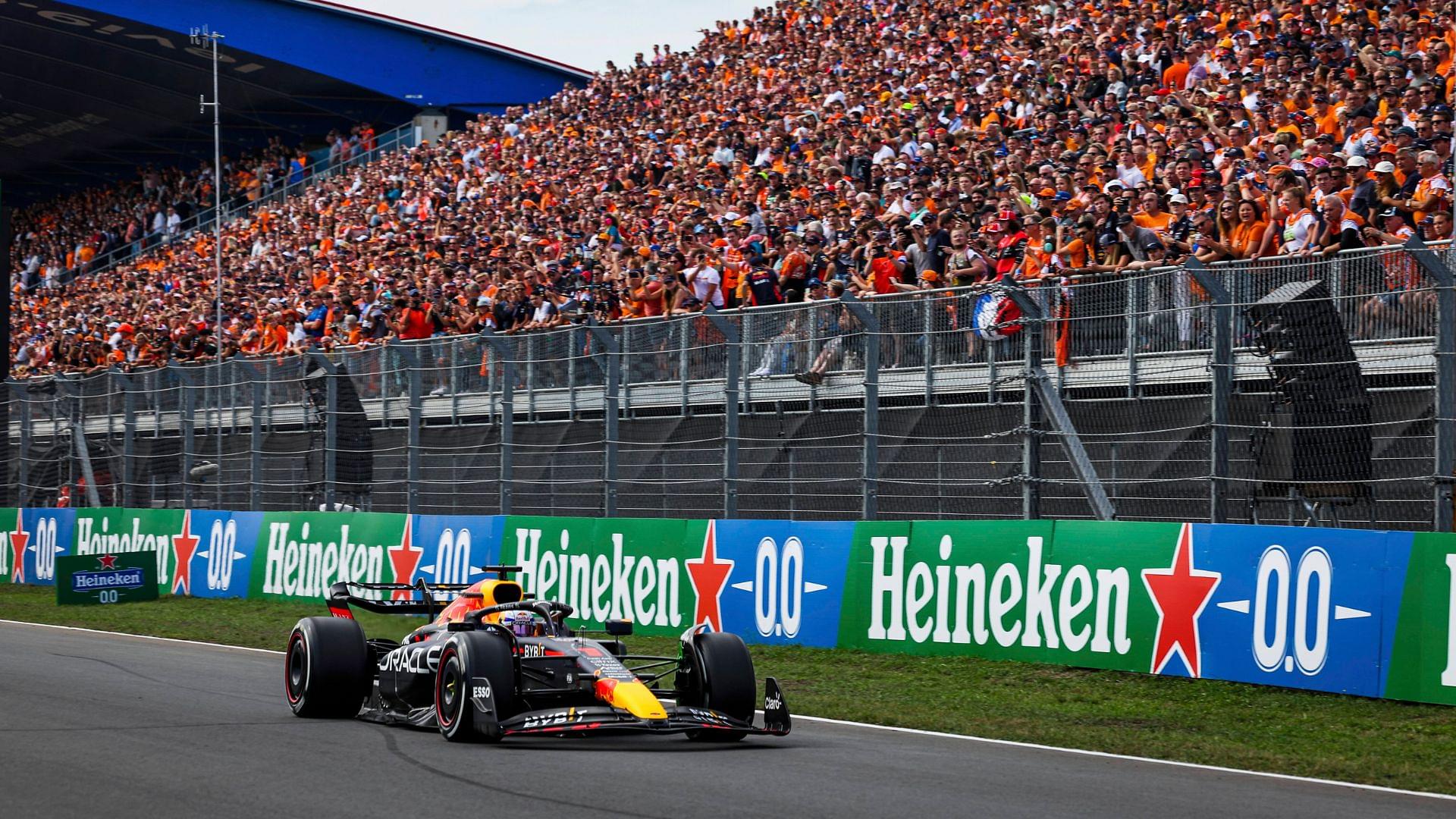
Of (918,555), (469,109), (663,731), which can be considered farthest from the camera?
(469,109)

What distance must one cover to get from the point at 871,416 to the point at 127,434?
1378 cm

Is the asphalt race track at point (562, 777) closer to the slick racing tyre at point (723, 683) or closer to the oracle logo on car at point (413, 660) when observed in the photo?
the slick racing tyre at point (723, 683)

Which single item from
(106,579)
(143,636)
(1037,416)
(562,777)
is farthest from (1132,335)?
(106,579)

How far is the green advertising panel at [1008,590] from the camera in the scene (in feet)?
42.1

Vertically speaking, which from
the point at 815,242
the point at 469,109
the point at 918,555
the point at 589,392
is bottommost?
the point at 918,555

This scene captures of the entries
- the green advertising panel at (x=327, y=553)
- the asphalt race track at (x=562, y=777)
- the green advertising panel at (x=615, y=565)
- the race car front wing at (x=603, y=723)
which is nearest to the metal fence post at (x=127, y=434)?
the green advertising panel at (x=327, y=553)

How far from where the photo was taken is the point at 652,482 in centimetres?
1736

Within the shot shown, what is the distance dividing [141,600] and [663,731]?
1555cm

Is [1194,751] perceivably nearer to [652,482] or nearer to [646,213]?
[652,482]

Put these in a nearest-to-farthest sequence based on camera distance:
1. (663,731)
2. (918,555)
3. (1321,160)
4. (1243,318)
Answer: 1. (663,731)
2. (1243,318)
3. (918,555)
4. (1321,160)

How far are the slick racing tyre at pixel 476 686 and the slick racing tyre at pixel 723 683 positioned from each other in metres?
1.01

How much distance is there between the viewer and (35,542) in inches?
1061

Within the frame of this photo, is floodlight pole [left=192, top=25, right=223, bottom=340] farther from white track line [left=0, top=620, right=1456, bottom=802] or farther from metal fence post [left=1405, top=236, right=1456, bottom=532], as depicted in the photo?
metal fence post [left=1405, top=236, right=1456, bottom=532]

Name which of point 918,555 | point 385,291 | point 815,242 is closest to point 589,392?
point 815,242
